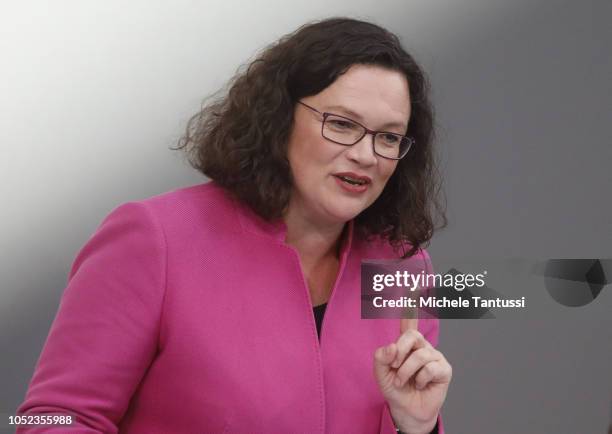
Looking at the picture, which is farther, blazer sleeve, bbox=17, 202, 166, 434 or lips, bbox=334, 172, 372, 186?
lips, bbox=334, 172, 372, 186

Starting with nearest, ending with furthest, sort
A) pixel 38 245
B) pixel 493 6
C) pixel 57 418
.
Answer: pixel 57 418, pixel 38 245, pixel 493 6

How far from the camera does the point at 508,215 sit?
214 centimetres

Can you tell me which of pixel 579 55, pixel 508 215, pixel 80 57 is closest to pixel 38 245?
pixel 80 57

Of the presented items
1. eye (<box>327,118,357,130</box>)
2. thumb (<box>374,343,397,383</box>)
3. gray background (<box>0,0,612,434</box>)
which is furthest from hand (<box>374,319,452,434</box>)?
gray background (<box>0,0,612,434</box>)

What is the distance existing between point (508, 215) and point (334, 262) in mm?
861

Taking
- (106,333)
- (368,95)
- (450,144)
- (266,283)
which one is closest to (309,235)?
(266,283)

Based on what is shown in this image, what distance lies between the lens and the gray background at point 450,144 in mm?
1741

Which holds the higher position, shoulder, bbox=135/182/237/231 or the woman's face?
the woman's face

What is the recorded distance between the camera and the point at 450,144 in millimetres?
2107

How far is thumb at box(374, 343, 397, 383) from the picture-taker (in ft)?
3.99

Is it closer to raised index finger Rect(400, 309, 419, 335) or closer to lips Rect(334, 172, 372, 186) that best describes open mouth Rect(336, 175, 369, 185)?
lips Rect(334, 172, 372, 186)

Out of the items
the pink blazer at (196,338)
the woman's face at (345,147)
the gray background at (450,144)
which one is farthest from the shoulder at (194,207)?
the gray background at (450,144)

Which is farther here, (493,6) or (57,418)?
(493,6)

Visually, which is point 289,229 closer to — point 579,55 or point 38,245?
point 38,245
